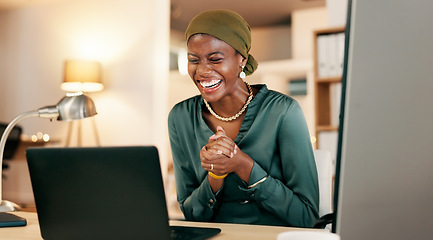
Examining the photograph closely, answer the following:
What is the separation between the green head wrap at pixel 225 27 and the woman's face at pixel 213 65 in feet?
0.05

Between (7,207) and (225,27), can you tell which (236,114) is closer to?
(225,27)

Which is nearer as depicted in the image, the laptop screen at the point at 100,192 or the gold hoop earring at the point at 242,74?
the laptop screen at the point at 100,192

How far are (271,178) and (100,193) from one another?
667 mm

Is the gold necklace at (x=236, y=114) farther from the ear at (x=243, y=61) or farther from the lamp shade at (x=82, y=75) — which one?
the lamp shade at (x=82, y=75)

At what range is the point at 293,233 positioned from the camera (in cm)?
57

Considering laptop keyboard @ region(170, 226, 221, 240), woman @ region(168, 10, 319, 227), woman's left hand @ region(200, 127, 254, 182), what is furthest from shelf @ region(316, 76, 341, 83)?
laptop keyboard @ region(170, 226, 221, 240)

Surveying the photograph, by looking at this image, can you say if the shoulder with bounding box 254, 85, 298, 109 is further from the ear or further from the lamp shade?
the lamp shade

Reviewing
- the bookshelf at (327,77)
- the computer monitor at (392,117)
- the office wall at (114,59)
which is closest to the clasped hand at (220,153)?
the computer monitor at (392,117)

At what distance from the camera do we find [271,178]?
1.32m

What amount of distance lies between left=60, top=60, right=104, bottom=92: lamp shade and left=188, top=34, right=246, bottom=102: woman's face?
3253 millimetres

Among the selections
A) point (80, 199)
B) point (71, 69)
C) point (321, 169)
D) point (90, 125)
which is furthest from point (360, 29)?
point (90, 125)

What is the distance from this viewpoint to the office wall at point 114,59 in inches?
183

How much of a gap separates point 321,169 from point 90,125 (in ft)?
12.5

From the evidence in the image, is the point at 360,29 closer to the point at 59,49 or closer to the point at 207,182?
the point at 207,182
